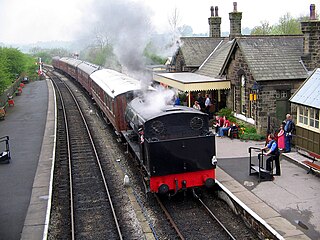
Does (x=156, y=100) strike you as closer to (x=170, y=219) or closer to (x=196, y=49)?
(x=170, y=219)

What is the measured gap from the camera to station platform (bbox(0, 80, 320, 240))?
28.6ft

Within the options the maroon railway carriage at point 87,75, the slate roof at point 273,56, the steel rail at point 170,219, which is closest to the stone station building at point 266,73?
the slate roof at point 273,56

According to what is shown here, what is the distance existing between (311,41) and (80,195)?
11.0 metres

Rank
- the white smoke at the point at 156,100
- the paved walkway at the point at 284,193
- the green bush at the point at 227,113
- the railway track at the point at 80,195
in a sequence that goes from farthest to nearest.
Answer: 1. the green bush at the point at 227,113
2. the white smoke at the point at 156,100
3. the railway track at the point at 80,195
4. the paved walkway at the point at 284,193

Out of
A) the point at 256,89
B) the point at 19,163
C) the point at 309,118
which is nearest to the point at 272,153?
the point at 309,118

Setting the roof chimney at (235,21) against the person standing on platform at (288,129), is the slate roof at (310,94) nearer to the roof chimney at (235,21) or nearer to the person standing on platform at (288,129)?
the person standing on platform at (288,129)

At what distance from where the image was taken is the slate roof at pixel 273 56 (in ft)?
53.9

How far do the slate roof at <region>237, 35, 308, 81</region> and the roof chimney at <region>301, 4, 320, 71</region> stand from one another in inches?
16.0

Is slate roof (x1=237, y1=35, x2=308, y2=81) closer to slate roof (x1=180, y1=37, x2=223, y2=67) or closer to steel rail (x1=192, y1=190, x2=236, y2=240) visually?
slate roof (x1=180, y1=37, x2=223, y2=67)

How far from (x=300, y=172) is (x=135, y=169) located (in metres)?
5.34

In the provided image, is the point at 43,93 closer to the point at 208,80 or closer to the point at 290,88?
the point at 208,80

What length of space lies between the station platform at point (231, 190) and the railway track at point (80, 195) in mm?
422

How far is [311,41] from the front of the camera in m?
16.0

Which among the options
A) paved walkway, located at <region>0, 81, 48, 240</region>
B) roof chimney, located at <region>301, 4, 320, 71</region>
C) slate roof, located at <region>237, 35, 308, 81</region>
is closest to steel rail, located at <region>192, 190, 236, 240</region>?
paved walkway, located at <region>0, 81, 48, 240</region>
